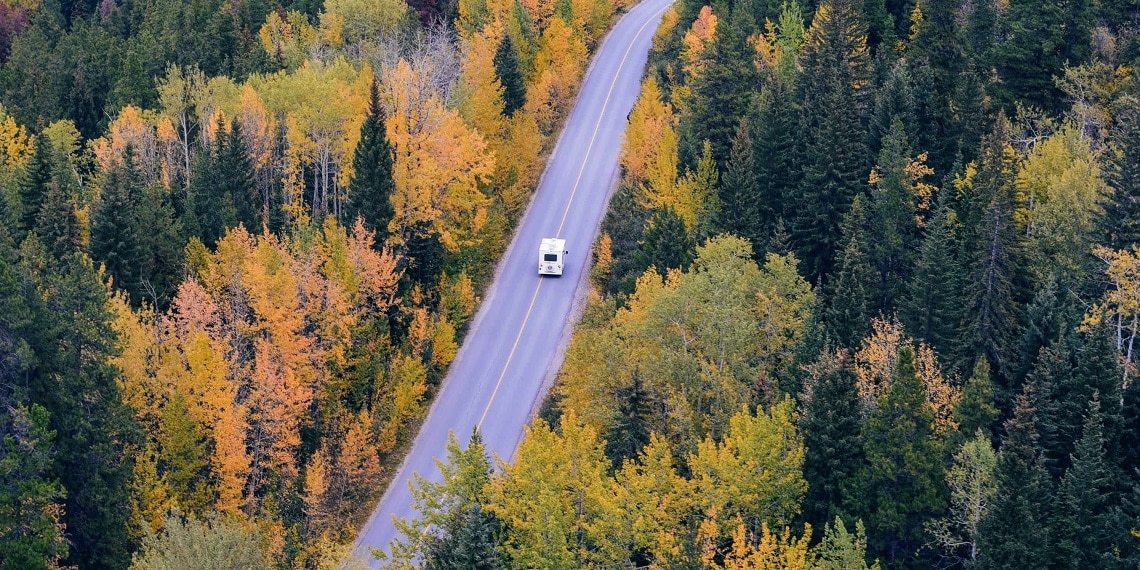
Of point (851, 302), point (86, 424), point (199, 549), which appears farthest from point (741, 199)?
point (86, 424)

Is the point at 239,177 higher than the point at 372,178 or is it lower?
lower

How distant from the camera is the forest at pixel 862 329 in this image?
171 ft

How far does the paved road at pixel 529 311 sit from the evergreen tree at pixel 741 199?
14072 millimetres

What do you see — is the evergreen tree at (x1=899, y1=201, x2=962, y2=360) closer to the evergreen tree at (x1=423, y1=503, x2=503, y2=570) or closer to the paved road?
the evergreen tree at (x1=423, y1=503, x2=503, y2=570)

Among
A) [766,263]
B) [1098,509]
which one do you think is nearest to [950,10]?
[766,263]

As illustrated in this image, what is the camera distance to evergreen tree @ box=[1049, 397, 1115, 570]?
48250 mm

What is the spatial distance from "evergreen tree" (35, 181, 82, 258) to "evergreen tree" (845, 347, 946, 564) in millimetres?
49227

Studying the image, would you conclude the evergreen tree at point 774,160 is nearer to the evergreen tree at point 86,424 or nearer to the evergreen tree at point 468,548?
the evergreen tree at point 468,548

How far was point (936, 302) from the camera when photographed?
6038 cm

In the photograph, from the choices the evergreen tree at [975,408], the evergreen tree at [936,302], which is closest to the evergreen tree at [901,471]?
the evergreen tree at [975,408]

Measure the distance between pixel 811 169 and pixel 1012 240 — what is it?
13850mm

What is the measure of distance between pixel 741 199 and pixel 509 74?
3123cm

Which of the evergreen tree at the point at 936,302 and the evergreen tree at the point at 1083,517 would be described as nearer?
the evergreen tree at the point at 1083,517

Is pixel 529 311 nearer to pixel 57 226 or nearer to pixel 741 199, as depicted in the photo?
pixel 741 199
